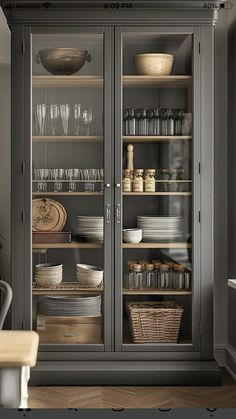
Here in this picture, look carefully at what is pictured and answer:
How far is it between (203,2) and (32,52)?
0.50 metres

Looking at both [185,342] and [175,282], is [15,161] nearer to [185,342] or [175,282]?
[175,282]

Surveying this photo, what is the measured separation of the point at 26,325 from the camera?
5.97ft

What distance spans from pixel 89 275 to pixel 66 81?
0.56 m

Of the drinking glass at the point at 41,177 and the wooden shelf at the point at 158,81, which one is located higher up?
the wooden shelf at the point at 158,81

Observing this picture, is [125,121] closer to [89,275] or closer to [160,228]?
[160,228]

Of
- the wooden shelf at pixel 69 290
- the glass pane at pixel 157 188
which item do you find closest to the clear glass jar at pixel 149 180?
the glass pane at pixel 157 188

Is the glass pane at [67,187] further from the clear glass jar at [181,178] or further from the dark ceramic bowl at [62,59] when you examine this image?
the clear glass jar at [181,178]

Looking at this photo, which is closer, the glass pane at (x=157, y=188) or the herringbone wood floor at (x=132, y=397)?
the herringbone wood floor at (x=132, y=397)

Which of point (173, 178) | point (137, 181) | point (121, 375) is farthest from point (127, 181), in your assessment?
point (121, 375)

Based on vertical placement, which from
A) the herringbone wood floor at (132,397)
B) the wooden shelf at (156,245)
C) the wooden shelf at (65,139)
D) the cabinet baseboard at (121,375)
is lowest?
the herringbone wood floor at (132,397)

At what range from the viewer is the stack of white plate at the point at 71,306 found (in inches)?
72.9

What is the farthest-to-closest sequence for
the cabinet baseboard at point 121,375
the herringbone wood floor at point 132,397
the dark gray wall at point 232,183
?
1. the dark gray wall at point 232,183
2. the cabinet baseboard at point 121,375
3. the herringbone wood floor at point 132,397

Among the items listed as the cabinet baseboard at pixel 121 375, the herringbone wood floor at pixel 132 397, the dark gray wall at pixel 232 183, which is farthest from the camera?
the dark gray wall at pixel 232 183

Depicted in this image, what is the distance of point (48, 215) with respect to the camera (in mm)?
1849
